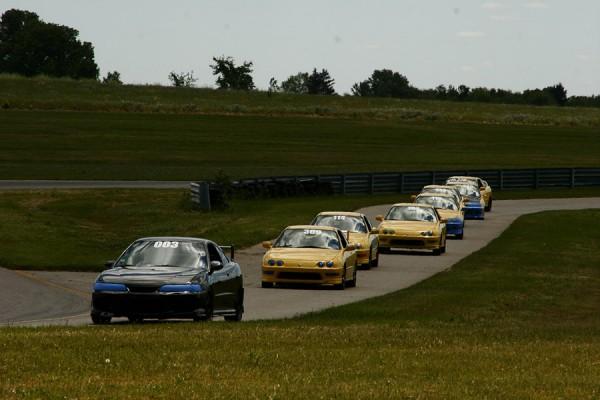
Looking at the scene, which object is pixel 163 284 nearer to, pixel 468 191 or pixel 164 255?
pixel 164 255

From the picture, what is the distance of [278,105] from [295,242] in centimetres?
10156

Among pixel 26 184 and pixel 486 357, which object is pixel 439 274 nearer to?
pixel 486 357

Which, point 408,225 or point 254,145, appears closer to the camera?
point 408,225

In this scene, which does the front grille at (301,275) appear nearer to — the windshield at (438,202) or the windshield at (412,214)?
the windshield at (412,214)

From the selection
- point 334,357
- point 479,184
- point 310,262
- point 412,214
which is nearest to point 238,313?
point 310,262

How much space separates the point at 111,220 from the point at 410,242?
1572cm

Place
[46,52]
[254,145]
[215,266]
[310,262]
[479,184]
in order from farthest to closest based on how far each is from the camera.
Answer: [46,52] < [254,145] < [479,184] < [310,262] < [215,266]

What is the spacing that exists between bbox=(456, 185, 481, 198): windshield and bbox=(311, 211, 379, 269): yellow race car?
59.9 feet

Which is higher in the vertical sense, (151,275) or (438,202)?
(151,275)

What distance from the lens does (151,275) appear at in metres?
20.5

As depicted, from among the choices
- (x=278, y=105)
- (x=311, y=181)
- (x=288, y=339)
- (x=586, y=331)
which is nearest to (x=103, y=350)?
(x=288, y=339)

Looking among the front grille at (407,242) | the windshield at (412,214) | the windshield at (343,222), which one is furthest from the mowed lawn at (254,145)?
the windshield at (343,222)

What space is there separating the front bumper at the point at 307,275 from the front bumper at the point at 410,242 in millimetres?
9500

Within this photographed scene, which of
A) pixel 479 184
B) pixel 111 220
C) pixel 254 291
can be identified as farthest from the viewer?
pixel 479 184
